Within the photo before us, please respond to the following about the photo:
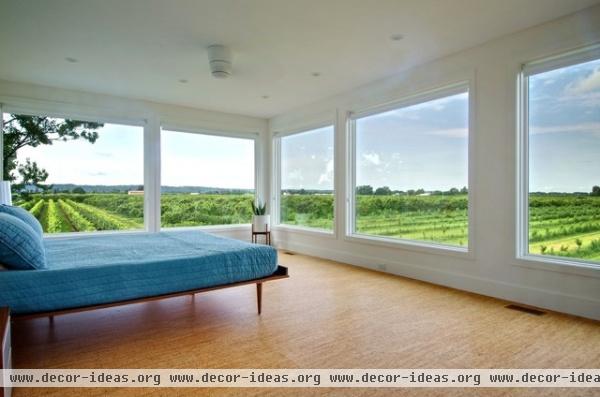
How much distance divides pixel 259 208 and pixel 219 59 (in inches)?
134

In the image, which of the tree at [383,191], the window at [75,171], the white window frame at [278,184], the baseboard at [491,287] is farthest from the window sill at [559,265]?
the window at [75,171]

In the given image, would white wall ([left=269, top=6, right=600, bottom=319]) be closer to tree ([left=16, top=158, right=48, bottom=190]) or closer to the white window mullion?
the white window mullion

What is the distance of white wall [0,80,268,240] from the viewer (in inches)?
183

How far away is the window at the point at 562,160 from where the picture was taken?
9.62 feet

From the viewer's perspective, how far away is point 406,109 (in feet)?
14.5

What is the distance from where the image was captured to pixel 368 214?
194 inches

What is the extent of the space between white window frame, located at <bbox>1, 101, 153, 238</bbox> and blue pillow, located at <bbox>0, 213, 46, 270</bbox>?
3331mm

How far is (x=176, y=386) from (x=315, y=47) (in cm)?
319

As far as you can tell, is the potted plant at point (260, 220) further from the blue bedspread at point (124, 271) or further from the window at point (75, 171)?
the blue bedspread at point (124, 271)

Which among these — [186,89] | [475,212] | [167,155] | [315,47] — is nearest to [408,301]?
[475,212]

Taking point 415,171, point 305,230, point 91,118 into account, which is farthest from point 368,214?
point 91,118

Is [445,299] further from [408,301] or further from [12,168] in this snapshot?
[12,168]

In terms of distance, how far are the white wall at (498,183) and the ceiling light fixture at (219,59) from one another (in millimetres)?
2125

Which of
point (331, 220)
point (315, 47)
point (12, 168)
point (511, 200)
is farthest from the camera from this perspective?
point (331, 220)
